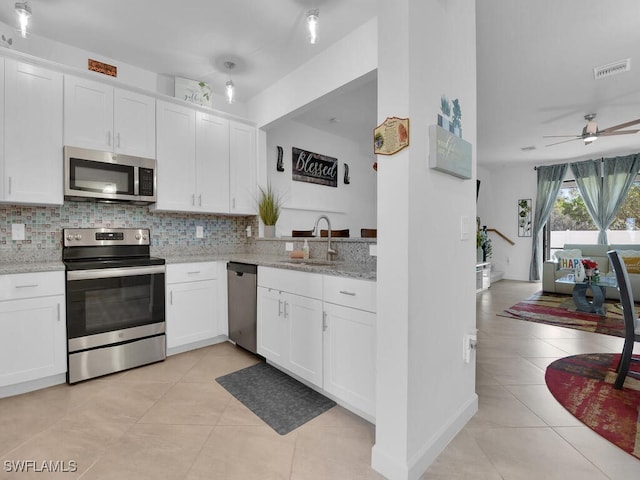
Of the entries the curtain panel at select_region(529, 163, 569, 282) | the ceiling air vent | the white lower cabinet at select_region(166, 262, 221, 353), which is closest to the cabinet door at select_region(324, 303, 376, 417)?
the white lower cabinet at select_region(166, 262, 221, 353)

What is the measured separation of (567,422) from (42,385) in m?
3.48

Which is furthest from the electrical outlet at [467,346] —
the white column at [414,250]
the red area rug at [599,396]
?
the red area rug at [599,396]

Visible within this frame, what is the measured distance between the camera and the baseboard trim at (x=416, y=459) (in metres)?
1.35

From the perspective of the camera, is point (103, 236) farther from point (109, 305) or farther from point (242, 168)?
point (242, 168)

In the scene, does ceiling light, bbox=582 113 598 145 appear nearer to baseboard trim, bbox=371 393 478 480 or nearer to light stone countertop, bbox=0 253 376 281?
light stone countertop, bbox=0 253 376 281

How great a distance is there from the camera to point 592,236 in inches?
253

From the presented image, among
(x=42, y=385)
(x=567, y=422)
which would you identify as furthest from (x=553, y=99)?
(x=42, y=385)

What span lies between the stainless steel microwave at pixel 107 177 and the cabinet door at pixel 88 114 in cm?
9

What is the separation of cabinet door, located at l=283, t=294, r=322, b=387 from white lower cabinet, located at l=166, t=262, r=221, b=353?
1039 mm

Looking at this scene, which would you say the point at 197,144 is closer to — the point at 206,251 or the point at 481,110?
the point at 206,251

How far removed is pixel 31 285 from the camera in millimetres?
2104

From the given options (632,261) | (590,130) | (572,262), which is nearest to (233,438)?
(590,130)

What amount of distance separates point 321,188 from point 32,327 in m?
3.63

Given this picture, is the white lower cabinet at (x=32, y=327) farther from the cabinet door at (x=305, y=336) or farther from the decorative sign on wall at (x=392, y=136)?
the decorative sign on wall at (x=392, y=136)
